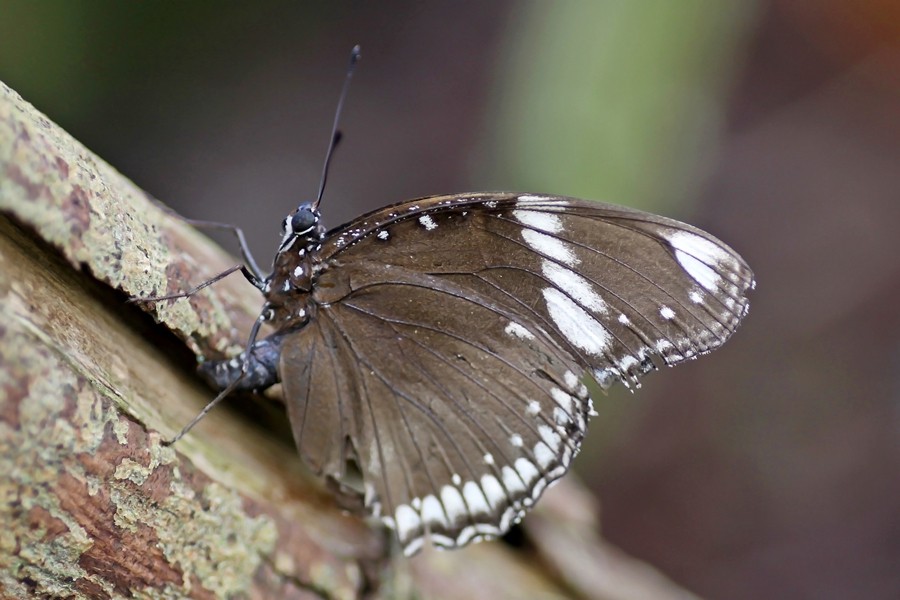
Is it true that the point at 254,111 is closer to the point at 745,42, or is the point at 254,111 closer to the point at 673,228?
the point at 745,42

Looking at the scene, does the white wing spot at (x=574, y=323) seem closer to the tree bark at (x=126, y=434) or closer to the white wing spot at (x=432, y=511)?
the white wing spot at (x=432, y=511)

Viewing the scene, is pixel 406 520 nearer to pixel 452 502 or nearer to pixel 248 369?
pixel 452 502

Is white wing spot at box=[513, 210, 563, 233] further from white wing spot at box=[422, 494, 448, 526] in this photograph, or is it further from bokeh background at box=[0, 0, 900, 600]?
bokeh background at box=[0, 0, 900, 600]

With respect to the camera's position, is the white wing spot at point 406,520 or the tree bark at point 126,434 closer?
the tree bark at point 126,434

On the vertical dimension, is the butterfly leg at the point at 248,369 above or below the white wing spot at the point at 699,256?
below

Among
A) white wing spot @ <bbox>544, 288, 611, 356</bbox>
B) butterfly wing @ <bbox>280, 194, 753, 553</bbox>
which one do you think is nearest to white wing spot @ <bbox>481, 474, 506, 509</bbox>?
butterfly wing @ <bbox>280, 194, 753, 553</bbox>

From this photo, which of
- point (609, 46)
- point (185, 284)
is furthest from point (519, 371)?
point (609, 46)

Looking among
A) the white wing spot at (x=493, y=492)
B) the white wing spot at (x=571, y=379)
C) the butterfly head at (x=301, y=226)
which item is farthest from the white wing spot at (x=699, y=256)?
the butterfly head at (x=301, y=226)
